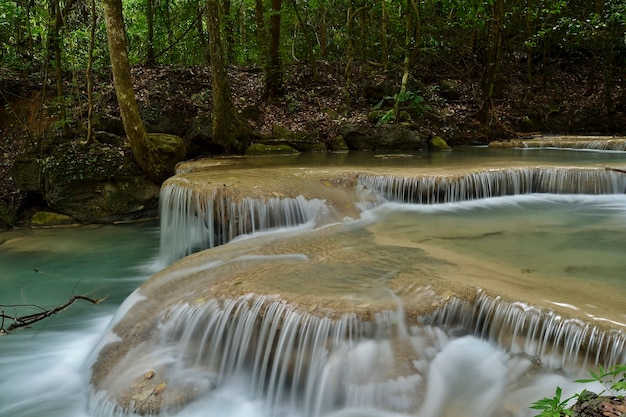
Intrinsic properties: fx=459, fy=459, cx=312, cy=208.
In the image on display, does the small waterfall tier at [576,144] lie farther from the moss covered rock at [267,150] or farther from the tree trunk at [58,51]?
the tree trunk at [58,51]

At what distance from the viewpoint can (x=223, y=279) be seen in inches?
185

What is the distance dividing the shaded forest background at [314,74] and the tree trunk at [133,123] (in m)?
0.70

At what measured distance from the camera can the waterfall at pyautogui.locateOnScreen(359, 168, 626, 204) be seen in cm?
793

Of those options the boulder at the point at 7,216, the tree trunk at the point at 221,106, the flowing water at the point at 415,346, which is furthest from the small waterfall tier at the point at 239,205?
the boulder at the point at 7,216

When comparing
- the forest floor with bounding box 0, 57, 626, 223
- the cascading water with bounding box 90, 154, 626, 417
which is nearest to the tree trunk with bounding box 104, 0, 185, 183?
the forest floor with bounding box 0, 57, 626, 223

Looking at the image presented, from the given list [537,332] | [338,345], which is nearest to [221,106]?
[338,345]

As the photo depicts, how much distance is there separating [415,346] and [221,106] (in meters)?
8.90

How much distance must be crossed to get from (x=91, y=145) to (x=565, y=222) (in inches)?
359

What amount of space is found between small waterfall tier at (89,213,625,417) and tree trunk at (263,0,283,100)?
1080 centimetres

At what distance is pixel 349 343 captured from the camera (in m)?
3.63

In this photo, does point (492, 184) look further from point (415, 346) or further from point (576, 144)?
point (576, 144)

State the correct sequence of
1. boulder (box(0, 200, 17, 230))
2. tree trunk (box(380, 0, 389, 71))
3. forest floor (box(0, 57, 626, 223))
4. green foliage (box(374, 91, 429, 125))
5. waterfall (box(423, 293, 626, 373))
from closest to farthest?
waterfall (box(423, 293, 626, 373))
boulder (box(0, 200, 17, 230))
forest floor (box(0, 57, 626, 223))
green foliage (box(374, 91, 429, 125))
tree trunk (box(380, 0, 389, 71))

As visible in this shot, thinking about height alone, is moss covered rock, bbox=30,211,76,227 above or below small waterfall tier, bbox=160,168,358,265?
below

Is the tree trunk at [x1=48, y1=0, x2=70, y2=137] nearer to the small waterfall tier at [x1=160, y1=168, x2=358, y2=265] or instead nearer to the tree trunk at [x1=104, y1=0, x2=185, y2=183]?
the tree trunk at [x1=104, y1=0, x2=185, y2=183]
